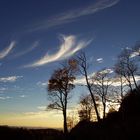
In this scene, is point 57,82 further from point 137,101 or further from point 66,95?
point 137,101

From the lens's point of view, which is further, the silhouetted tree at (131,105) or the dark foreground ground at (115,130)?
the silhouetted tree at (131,105)

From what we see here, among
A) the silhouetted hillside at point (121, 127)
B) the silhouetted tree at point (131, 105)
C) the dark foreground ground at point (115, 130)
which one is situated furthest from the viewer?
the silhouetted tree at point (131, 105)

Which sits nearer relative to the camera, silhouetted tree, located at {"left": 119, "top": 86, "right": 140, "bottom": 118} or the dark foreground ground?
the dark foreground ground

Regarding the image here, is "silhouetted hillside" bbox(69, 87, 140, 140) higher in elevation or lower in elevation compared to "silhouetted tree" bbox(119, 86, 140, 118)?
lower

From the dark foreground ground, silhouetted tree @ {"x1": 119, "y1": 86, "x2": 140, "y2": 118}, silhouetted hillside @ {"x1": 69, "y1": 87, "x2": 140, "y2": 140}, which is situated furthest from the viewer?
silhouetted tree @ {"x1": 119, "y1": 86, "x2": 140, "y2": 118}

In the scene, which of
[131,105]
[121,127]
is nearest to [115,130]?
[121,127]

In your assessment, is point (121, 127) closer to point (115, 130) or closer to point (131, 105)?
point (115, 130)

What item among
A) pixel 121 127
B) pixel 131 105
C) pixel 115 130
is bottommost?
pixel 115 130

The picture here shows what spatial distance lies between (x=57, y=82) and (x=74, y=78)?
3.00 m

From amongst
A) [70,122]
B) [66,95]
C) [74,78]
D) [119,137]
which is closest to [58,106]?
[66,95]

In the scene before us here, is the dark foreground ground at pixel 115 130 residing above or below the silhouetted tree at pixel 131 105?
below

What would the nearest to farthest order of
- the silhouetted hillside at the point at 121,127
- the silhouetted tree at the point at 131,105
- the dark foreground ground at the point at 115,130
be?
the silhouetted hillside at the point at 121,127, the dark foreground ground at the point at 115,130, the silhouetted tree at the point at 131,105

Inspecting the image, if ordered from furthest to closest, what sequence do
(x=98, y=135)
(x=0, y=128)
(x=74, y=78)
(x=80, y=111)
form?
(x=80, y=111), (x=74, y=78), (x=0, y=128), (x=98, y=135)

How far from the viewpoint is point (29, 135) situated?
30391 mm
